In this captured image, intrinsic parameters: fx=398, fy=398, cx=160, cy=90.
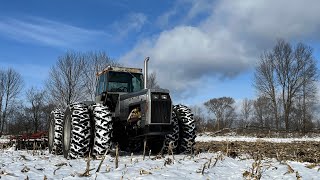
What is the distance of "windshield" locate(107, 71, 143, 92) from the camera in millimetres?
11258

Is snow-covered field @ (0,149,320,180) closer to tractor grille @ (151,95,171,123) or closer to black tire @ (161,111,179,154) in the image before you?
tractor grille @ (151,95,171,123)

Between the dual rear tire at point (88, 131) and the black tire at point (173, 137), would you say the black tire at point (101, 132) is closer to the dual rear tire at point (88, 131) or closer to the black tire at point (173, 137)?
the dual rear tire at point (88, 131)

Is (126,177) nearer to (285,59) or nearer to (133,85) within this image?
(133,85)

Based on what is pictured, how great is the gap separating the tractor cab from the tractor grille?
1.82 m

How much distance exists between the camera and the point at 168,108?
971 centimetres

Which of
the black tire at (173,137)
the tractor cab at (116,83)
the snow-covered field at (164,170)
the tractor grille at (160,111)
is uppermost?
the tractor cab at (116,83)

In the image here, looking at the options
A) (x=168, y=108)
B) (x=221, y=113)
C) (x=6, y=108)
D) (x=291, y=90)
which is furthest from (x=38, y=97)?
(x=168, y=108)

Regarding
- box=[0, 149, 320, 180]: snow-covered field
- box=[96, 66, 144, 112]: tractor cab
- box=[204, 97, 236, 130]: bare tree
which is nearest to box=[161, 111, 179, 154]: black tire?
box=[96, 66, 144, 112]: tractor cab

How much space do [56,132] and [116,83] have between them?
248 cm

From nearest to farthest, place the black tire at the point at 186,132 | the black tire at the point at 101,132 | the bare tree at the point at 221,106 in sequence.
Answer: the black tire at the point at 101,132 → the black tire at the point at 186,132 → the bare tree at the point at 221,106

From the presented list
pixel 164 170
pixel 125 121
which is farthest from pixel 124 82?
pixel 164 170

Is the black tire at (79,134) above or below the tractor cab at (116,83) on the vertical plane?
below

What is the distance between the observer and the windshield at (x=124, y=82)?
11258 millimetres

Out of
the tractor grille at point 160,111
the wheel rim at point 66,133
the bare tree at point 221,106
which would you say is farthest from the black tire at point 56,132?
the bare tree at point 221,106
